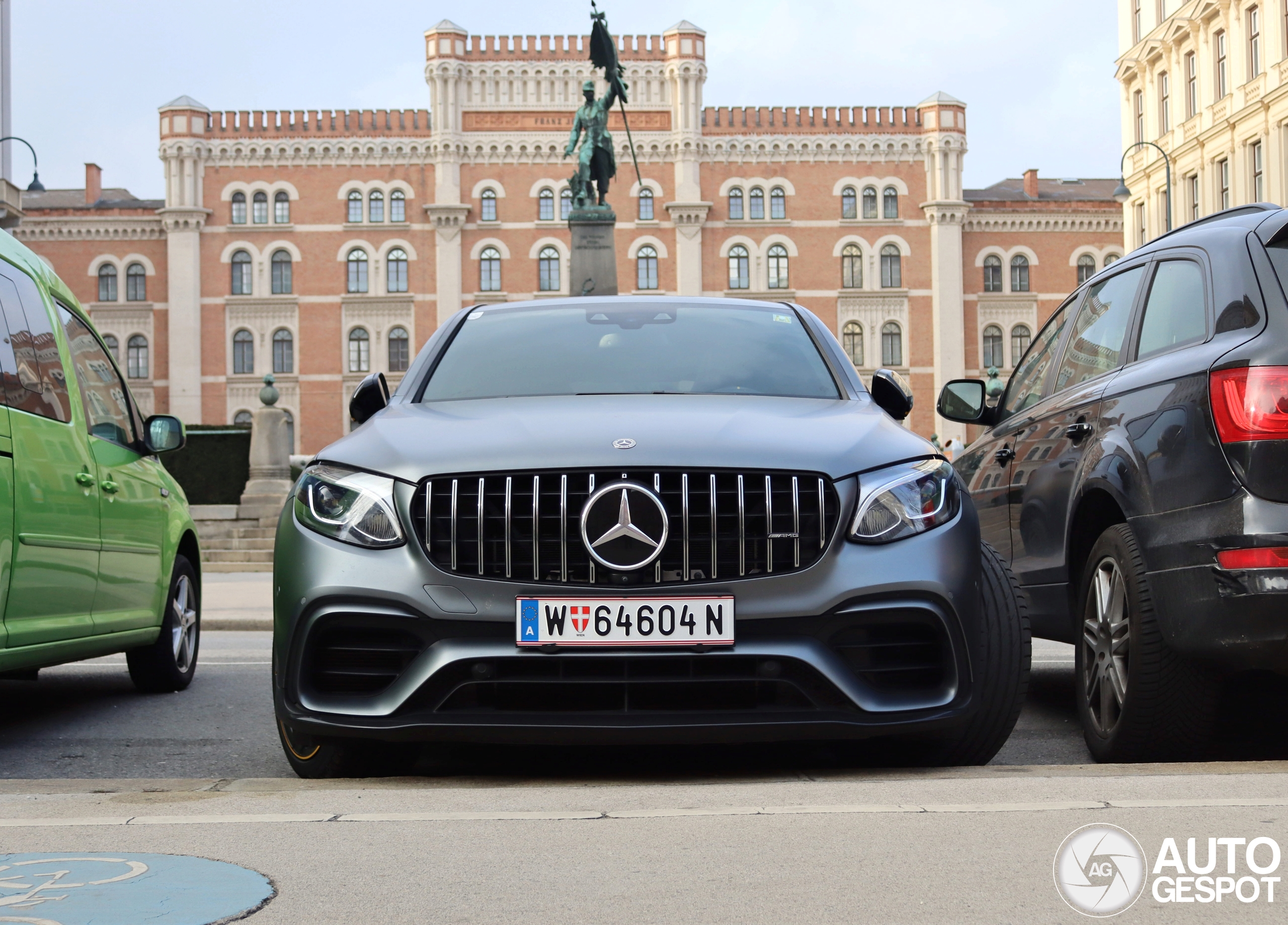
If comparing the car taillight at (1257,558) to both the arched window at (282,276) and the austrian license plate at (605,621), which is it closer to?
the austrian license plate at (605,621)

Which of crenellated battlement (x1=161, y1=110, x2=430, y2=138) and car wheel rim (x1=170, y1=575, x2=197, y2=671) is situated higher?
crenellated battlement (x1=161, y1=110, x2=430, y2=138)

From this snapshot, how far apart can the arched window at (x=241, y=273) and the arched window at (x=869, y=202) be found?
25196mm

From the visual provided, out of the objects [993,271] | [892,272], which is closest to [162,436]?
[892,272]

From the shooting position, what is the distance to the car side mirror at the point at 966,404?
248 inches

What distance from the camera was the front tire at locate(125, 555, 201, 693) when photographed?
283 inches

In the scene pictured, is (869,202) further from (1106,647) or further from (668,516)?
(668,516)

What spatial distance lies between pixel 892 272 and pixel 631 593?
2238 inches

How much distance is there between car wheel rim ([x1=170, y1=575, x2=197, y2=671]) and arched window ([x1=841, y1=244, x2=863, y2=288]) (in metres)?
53.0

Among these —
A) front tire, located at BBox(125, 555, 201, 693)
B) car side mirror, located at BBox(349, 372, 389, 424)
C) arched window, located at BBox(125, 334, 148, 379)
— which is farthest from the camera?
arched window, located at BBox(125, 334, 148, 379)

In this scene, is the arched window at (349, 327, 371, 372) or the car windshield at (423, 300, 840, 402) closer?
the car windshield at (423, 300, 840, 402)

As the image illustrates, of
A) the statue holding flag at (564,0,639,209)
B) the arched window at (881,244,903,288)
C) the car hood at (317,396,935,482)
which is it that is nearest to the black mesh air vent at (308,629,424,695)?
the car hood at (317,396,935,482)

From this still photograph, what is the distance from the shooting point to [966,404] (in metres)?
6.30

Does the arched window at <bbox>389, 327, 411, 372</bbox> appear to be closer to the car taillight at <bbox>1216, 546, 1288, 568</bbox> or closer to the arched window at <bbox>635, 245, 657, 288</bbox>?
the arched window at <bbox>635, 245, 657, 288</bbox>

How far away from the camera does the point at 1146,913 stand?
2.44m
